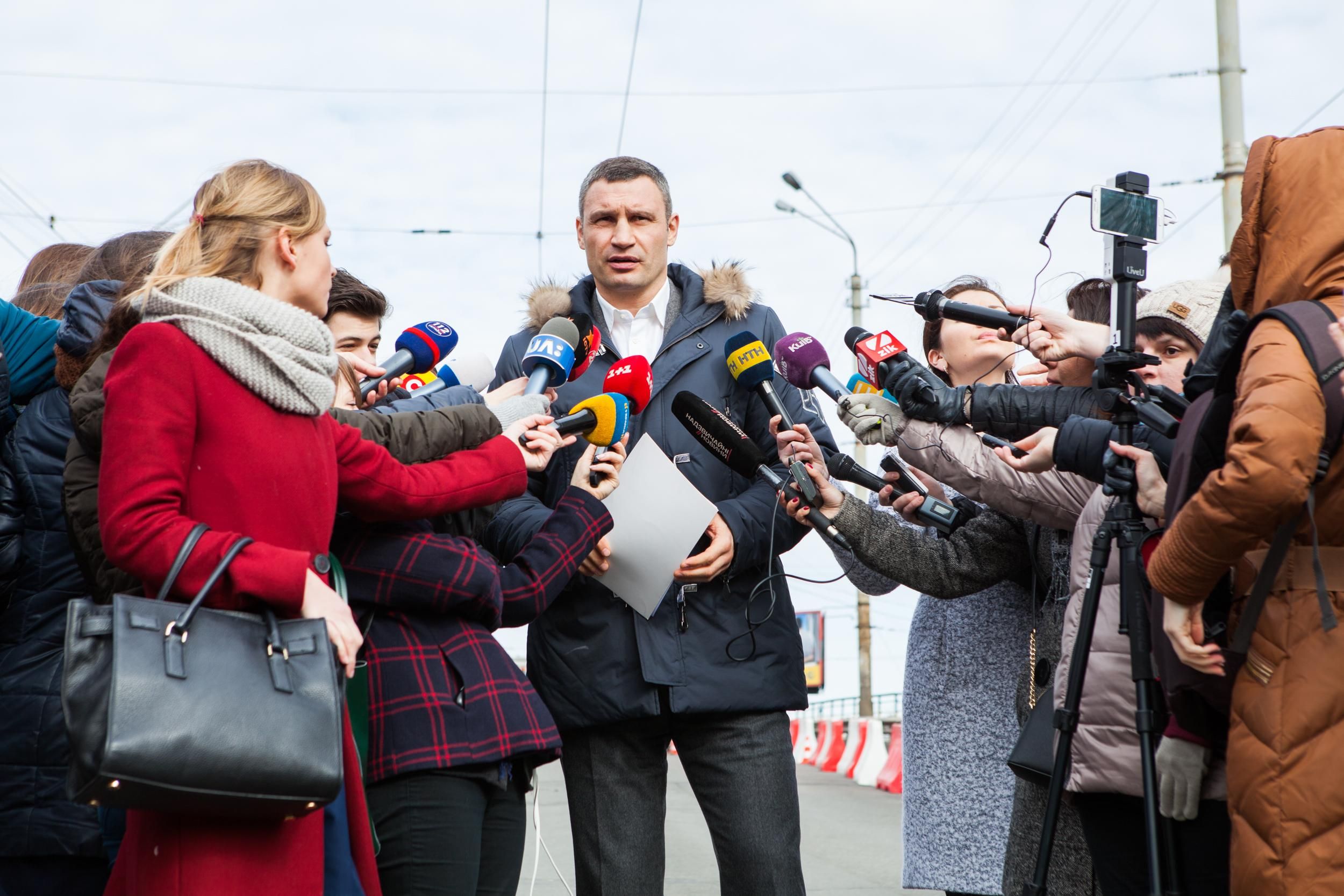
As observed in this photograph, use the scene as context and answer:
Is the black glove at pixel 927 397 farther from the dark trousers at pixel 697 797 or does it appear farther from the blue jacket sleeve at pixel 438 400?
the blue jacket sleeve at pixel 438 400

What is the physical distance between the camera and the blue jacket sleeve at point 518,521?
387 cm

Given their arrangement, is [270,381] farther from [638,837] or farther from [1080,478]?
[1080,478]

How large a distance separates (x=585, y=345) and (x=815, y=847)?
609 centimetres

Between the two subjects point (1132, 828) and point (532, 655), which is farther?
point (532, 655)

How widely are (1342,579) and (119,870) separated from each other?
2.38 metres

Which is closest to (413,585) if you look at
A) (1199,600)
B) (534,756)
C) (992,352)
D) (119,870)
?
(534,756)

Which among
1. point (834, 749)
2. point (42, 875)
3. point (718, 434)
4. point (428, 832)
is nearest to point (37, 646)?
point (42, 875)

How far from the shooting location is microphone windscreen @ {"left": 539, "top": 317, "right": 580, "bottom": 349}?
3891mm

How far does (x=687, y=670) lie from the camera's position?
377cm

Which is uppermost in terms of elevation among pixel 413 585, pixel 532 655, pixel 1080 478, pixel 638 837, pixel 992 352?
pixel 992 352

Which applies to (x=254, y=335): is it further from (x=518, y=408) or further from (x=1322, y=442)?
(x=1322, y=442)

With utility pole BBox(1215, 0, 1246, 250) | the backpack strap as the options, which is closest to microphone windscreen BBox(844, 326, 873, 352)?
the backpack strap

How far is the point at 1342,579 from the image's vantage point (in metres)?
2.40

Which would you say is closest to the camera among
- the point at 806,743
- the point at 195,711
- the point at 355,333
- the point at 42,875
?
the point at 195,711
